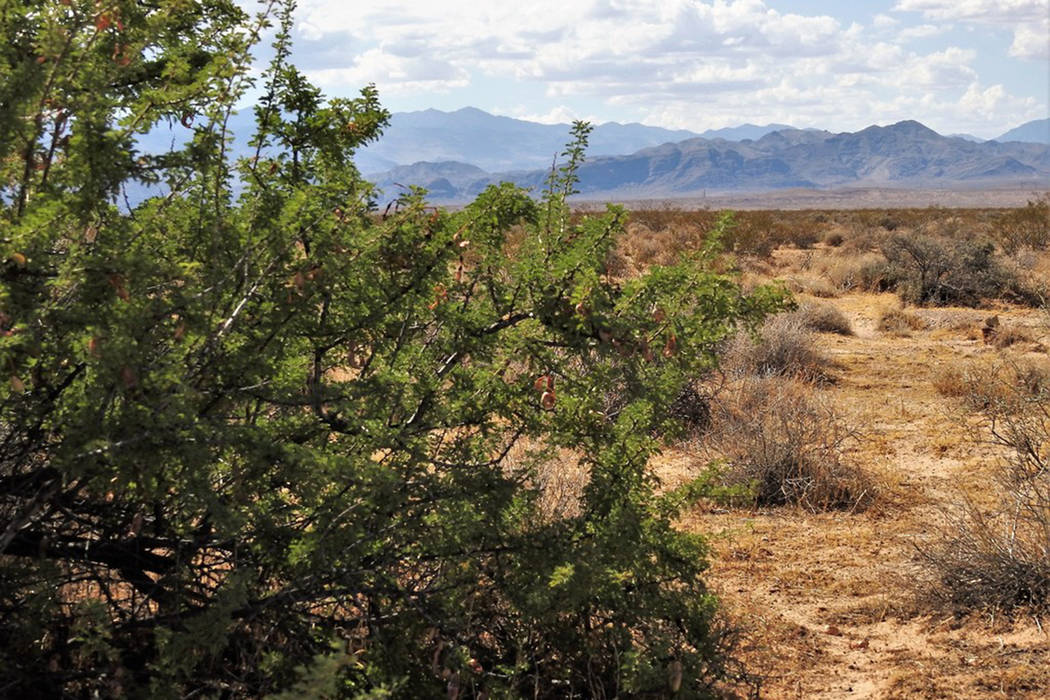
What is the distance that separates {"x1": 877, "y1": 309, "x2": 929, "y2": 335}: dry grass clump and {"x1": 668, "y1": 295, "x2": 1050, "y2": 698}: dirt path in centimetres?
438

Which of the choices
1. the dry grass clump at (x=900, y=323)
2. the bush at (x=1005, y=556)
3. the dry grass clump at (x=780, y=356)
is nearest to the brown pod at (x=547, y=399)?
the bush at (x=1005, y=556)

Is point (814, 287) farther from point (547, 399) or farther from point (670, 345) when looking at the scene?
point (547, 399)

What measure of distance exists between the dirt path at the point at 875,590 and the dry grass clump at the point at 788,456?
17 centimetres

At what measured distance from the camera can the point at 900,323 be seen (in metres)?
13.3

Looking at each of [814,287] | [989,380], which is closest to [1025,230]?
[814,287]

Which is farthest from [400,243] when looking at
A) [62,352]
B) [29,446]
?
[29,446]

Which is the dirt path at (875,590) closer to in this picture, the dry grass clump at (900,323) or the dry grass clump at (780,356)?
the dry grass clump at (780,356)

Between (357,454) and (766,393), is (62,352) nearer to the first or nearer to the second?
(357,454)

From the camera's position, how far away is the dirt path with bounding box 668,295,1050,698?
4.23 meters

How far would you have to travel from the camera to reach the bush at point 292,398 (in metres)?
2.54

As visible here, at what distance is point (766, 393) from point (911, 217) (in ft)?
87.4

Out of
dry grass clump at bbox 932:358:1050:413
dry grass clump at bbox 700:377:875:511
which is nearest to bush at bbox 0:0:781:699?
dry grass clump at bbox 700:377:875:511

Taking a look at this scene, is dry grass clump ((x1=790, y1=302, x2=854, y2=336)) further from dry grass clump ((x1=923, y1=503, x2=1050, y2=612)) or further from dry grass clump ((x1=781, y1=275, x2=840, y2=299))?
dry grass clump ((x1=923, y1=503, x2=1050, y2=612))

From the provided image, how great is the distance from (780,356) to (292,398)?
26.5ft
